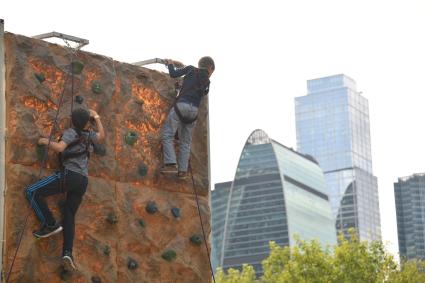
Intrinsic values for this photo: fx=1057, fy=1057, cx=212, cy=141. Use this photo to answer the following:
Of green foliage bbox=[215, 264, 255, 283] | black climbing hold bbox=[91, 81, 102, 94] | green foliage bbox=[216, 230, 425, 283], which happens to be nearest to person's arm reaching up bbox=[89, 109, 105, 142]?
black climbing hold bbox=[91, 81, 102, 94]

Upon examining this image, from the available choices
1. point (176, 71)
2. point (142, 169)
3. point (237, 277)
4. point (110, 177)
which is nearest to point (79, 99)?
point (110, 177)

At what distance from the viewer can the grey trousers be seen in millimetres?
14830

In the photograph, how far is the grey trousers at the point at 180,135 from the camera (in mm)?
14830

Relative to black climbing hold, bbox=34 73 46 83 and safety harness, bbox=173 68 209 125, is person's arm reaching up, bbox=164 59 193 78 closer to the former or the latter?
safety harness, bbox=173 68 209 125

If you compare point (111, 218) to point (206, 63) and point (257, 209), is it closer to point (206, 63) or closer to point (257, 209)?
point (206, 63)

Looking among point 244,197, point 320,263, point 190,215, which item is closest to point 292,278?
point 320,263

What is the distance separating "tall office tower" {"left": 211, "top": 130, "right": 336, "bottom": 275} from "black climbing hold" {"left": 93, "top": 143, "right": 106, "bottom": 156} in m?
175

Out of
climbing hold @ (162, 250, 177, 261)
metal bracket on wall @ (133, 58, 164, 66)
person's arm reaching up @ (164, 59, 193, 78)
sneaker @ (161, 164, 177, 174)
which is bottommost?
climbing hold @ (162, 250, 177, 261)

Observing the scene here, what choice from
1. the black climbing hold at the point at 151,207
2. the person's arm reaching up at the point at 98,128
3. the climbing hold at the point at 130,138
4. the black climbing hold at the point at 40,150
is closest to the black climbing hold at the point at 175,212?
the black climbing hold at the point at 151,207

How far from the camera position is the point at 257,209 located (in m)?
192

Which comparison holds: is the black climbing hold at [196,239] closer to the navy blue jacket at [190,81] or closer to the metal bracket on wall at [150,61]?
the navy blue jacket at [190,81]

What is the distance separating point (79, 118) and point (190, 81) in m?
2.39

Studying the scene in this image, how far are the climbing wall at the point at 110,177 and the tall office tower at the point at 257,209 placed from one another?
174 metres

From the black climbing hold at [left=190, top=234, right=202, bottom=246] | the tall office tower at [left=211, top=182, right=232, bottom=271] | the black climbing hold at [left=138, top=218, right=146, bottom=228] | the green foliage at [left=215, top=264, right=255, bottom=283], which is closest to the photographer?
the black climbing hold at [left=138, top=218, right=146, bottom=228]
